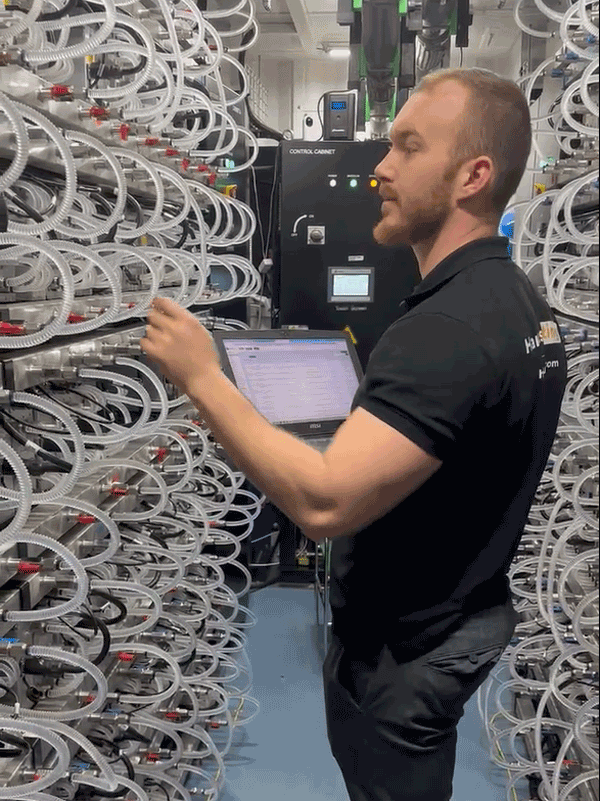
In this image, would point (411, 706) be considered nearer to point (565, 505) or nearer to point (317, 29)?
point (565, 505)

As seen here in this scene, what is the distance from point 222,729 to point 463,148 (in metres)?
2.30

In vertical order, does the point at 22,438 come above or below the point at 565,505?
above

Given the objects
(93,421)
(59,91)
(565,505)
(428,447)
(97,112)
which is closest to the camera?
(428,447)

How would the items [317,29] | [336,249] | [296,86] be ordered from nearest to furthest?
1. [336,249]
2. [317,29]
3. [296,86]

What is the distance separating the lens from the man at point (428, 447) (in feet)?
3.09

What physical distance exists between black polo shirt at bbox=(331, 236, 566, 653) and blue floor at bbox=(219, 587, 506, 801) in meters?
1.37

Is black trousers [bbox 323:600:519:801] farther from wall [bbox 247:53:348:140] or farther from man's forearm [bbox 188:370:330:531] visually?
wall [bbox 247:53:348:140]

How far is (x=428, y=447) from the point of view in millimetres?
927

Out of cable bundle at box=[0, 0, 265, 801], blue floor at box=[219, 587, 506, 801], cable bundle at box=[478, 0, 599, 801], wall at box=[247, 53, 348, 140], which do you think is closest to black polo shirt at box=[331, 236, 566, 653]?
cable bundle at box=[478, 0, 599, 801]

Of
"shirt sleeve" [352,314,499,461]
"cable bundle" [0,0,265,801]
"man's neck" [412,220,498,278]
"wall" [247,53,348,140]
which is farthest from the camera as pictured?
"wall" [247,53,348,140]

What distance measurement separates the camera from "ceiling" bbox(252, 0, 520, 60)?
5.78 m

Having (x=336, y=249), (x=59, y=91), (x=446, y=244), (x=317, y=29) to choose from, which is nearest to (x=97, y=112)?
(x=59, y=91)

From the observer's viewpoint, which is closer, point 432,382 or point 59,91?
point 432,382

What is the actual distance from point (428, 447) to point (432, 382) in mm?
82
